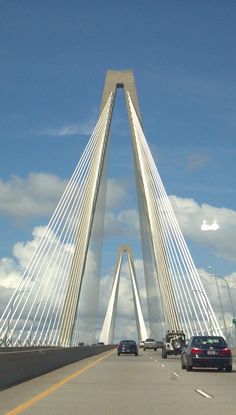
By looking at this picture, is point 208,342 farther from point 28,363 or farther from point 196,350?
point 28,363

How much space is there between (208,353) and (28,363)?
726 centimetres

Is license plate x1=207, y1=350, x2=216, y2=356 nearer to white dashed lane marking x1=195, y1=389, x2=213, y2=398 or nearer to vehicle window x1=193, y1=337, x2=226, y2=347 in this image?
Answer: vehicle window x1=193, y1=337, x2=226, y2=347

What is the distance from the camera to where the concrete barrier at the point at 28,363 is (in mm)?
18750

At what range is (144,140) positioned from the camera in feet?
174

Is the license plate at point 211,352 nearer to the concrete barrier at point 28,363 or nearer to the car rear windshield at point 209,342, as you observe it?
the car rear windshield at point 209,342

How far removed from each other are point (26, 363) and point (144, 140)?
3224 centimetres

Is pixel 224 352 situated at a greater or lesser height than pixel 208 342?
lesser

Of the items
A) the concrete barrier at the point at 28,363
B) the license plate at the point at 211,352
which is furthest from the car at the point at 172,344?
the license plate at the point at 211,352

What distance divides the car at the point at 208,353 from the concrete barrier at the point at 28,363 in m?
5.47

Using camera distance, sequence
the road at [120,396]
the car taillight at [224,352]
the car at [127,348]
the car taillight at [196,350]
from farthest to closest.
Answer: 1. the car at [127,348]
2. the car taillight at [224,352]
3. the car taillight at [196,350]
4. the road at [120,396]

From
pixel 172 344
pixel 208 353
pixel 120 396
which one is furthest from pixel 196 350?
pixel 172 344

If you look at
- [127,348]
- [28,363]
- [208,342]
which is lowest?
[28,363]

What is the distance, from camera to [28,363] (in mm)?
23156

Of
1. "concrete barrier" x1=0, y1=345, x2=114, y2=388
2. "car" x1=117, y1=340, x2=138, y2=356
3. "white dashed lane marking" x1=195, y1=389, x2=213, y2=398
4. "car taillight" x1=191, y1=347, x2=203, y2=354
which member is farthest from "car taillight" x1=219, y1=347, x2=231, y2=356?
"car" x1=117, y1=340, x2=138, y2=356
